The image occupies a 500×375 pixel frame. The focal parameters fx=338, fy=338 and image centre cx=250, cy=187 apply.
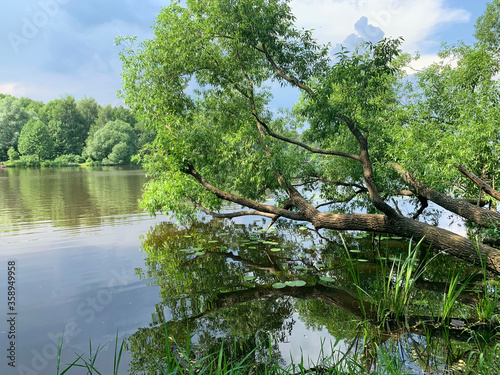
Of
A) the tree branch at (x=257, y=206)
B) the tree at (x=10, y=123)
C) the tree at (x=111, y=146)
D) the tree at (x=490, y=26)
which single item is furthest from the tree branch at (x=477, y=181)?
the tree at (x=10, y=123)

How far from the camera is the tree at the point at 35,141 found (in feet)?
180

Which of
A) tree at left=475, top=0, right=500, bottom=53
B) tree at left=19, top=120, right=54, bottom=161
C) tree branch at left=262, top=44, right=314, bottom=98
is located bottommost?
tree branch at left=262, top=44, right=314, bottom=98

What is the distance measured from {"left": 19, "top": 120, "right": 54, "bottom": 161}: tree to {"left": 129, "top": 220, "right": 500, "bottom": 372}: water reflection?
55609 mm

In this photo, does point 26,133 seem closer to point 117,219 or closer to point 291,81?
point 117,219

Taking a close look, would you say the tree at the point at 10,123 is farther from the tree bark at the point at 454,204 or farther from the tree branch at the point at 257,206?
the tree bark at the point at 454,204

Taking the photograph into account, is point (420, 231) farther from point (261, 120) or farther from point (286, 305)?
point (261, 120)

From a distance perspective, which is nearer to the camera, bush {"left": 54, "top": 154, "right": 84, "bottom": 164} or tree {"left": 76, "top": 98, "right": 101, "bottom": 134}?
bush {"left": 54, "top": 154, "right": 84, "bottom": 164}

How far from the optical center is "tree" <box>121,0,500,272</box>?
23.3 ft

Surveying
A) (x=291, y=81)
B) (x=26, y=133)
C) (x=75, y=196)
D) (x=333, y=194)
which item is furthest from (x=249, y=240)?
(x=26, y=133)

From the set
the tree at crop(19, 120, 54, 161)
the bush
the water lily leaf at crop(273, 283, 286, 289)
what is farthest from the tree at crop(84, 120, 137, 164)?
the water lily leaf at crop(273, 283, 286, 289)

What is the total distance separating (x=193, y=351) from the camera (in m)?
4.45

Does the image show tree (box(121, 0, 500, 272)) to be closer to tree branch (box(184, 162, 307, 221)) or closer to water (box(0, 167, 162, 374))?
tree branch (box(184, 162, 307, 221))

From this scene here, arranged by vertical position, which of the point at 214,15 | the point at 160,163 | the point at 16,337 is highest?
the point at 214,15

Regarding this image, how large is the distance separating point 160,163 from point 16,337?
5.54m
